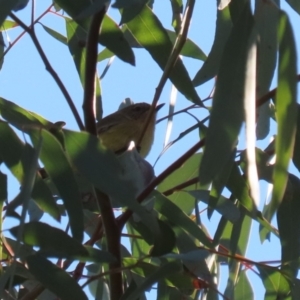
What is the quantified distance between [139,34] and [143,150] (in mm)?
1767

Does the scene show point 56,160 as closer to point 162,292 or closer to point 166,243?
point 166,243

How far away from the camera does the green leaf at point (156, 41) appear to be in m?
1.79

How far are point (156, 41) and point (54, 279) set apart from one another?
1.89 ft

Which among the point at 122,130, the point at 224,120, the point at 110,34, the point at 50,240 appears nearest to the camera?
the point at 224,120

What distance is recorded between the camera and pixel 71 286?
1.60 metres

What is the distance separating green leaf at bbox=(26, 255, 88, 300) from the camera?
158cm

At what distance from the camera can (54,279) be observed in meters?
1.60

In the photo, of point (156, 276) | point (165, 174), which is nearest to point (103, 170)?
point (165, 174)

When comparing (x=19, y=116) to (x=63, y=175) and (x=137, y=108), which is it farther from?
(x=137, y=108)

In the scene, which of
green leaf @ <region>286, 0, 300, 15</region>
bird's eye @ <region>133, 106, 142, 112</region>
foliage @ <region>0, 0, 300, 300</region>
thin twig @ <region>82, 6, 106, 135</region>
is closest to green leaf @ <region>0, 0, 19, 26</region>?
foliage @ <region>0, 0, 300, 300</region>

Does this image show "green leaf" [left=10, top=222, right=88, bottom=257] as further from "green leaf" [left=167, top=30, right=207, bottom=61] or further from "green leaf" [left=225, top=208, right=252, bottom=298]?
"green leaf" [left=167, top=30, right=207, bottom=61]

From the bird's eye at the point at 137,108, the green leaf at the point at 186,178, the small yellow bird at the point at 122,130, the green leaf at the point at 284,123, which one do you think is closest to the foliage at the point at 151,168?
the green leaf at the point at 284,123

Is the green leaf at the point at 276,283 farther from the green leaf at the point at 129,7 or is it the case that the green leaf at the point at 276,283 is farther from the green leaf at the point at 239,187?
the green leaf at the point at 129,7

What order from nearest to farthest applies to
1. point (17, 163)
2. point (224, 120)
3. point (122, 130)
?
point (224, 120)
point (17, 163)
point (122, 130)
